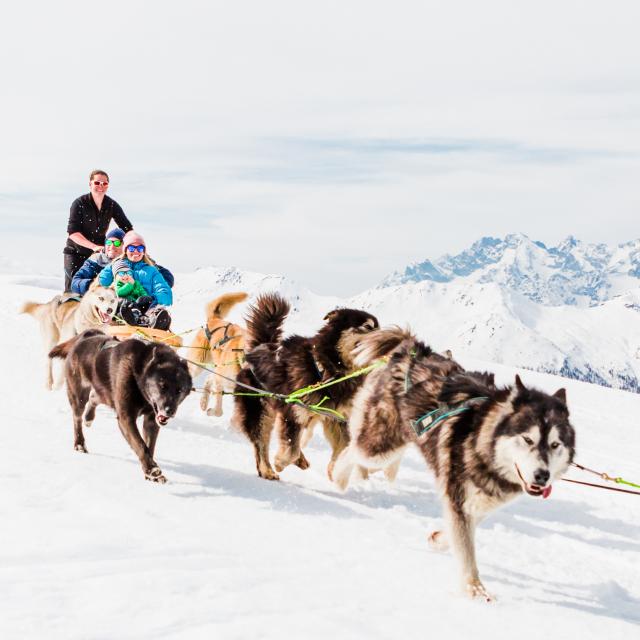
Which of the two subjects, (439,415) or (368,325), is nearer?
(439,415)

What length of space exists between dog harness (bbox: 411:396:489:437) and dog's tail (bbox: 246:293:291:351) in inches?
97.5

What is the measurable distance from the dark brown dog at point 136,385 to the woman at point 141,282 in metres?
2.67

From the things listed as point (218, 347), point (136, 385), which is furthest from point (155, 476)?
point (218, 347)

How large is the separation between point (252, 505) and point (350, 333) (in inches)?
73.7

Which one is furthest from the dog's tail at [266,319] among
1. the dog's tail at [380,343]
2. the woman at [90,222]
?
the woman at [90,222]

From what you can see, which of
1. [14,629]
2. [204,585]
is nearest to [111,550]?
[204,585]

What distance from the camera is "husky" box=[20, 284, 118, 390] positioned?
9133 mm

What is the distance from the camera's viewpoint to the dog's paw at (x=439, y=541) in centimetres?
491

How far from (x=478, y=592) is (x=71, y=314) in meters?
7.82

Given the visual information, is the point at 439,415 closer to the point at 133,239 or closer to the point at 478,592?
the point at 478,592

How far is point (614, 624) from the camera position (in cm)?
400

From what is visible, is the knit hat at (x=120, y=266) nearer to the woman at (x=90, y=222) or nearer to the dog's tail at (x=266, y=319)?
the woman at (x=90, y=222)

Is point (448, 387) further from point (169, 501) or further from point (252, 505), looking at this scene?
point (169, 501)

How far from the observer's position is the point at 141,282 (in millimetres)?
9789
